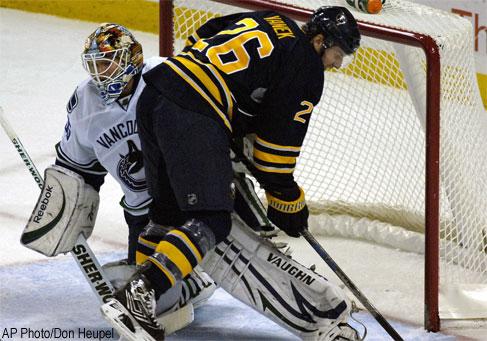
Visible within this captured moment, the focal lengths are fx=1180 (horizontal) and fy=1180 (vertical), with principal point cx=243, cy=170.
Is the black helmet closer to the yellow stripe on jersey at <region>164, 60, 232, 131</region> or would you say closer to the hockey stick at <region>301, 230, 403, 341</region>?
the yellow stripe on jersey at <region>164, 60, 232, 131</region>

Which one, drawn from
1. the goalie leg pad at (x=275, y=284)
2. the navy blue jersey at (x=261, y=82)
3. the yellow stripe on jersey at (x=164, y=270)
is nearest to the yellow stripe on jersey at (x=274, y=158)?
the navy blue jersey at (x=261, y=82)

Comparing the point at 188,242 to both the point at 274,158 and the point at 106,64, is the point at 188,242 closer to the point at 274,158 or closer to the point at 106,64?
the point at 274,158

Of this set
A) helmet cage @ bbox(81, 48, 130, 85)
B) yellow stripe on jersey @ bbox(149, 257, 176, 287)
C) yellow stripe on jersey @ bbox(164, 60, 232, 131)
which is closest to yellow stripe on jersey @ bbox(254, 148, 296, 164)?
yellow stripe on jersey @ bbox(164, 60, 232, 131)

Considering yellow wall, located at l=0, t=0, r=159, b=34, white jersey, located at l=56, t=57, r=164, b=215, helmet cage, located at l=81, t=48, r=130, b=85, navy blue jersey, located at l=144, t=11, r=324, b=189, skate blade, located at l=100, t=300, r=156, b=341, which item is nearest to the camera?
skate blade, located at l=100, t=300, r=156, b=341

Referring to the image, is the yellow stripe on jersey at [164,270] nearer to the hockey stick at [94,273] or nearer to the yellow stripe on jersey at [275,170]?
the yellow stripe on jersey at [275,170]

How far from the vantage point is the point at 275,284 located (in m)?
3.09

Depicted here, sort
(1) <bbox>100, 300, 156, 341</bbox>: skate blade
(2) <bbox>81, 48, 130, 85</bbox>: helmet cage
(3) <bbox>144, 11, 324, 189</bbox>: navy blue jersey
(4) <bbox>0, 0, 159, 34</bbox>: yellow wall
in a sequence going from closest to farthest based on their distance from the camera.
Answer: (1) <bbox>100, 300, 156, 341</bbox>: skate blade → (3) <bbox>144, 11, 324, 189</bbox>: navy blue jersey → (2) <bbox>81, 48, 130, 85</bbox>: helmet cage → (4) <bbox>0, 0, 159, 34</bbox>: yellow wall

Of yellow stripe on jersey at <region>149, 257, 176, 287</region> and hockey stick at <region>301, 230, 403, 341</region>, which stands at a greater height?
yellow stripe on jersey at <region>149, 257, 176, 287</region>

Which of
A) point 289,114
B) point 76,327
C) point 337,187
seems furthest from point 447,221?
point 76,327

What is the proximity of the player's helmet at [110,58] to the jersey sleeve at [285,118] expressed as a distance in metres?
0.43

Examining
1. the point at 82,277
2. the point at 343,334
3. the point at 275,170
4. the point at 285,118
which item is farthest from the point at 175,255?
the point at 82,277

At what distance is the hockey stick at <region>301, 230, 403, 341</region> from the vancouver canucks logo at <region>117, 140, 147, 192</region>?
50 centimetres

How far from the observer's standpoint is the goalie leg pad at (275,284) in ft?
10.1

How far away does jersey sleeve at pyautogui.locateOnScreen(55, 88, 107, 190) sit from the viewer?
10.7ft
